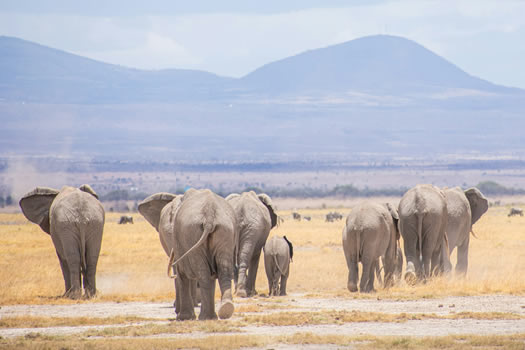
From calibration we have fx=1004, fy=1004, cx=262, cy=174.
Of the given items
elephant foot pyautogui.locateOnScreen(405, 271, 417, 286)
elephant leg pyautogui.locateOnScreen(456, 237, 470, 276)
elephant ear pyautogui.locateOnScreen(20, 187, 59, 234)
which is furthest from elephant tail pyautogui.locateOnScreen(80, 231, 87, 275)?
elephant leg pyautogui.locateOnScreen(456, 237, 470, 276)

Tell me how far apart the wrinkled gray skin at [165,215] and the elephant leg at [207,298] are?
84 cm

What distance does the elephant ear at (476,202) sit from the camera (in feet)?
87.6

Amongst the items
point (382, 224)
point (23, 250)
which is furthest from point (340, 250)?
Answer: point (382, 224)

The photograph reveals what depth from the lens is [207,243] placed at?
48.2ft

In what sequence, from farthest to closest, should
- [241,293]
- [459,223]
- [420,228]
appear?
[459,223] < [420,228] < [241,293]

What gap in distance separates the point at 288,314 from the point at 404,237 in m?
6.41

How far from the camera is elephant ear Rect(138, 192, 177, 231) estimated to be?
63.9ft

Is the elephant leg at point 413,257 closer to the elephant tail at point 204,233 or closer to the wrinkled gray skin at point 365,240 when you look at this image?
the wrinkled gray skin at point 365,240

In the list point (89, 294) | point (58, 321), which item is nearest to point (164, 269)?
point (89, 294)

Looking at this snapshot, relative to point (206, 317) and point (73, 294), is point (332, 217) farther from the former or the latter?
point (206, 317)

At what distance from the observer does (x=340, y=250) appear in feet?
118

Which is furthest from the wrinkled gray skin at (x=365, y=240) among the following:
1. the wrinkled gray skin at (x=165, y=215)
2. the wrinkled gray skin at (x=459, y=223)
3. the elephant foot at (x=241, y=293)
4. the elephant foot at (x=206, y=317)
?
the elephant foot at (x=206, y=317)

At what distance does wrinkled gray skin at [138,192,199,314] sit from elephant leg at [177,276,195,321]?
1.09 ft

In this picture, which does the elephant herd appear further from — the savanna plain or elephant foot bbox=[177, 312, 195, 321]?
elephant foot bbox=[177, 312, 195, 321]
